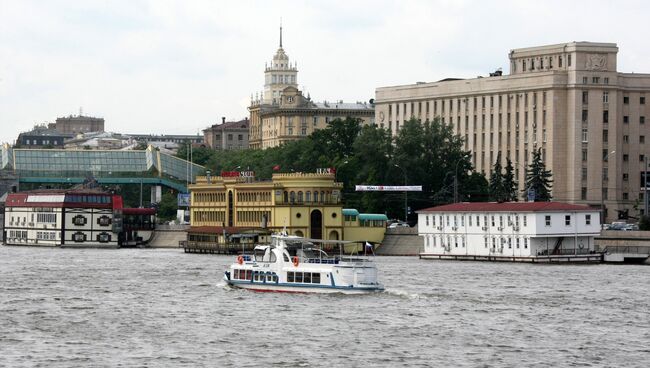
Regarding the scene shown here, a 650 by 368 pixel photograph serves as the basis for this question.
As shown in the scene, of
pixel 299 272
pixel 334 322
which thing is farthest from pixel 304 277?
pixel 334 322

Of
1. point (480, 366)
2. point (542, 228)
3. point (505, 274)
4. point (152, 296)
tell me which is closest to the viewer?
point (480, 366)

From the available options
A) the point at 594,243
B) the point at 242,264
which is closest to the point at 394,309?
the point at 242,264

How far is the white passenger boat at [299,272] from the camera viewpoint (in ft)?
349

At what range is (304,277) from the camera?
10819 centimetres

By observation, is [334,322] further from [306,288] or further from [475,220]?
[475,220]

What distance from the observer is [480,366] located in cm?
7381

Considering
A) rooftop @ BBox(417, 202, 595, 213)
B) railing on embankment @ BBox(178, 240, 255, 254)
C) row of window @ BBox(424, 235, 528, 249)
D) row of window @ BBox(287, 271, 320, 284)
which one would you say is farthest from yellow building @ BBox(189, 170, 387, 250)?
row of window @ BBox(287, 271, 320, 284)

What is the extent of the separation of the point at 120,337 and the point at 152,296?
1002 inches

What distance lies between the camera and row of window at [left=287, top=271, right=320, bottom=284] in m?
108

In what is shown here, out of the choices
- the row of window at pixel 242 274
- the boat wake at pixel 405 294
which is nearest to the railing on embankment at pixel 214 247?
the row of window at pixel 242 274

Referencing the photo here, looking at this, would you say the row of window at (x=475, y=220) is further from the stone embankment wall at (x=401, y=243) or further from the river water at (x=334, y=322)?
the river water at (x=334, y=322)

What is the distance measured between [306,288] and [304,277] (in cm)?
69

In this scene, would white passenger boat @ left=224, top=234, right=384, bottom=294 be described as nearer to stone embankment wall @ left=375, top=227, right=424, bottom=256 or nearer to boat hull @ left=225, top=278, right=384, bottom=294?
boat hull @ left=225, top=278, right=384, bottom=294

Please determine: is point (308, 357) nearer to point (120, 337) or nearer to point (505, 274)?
point (120, 337)
